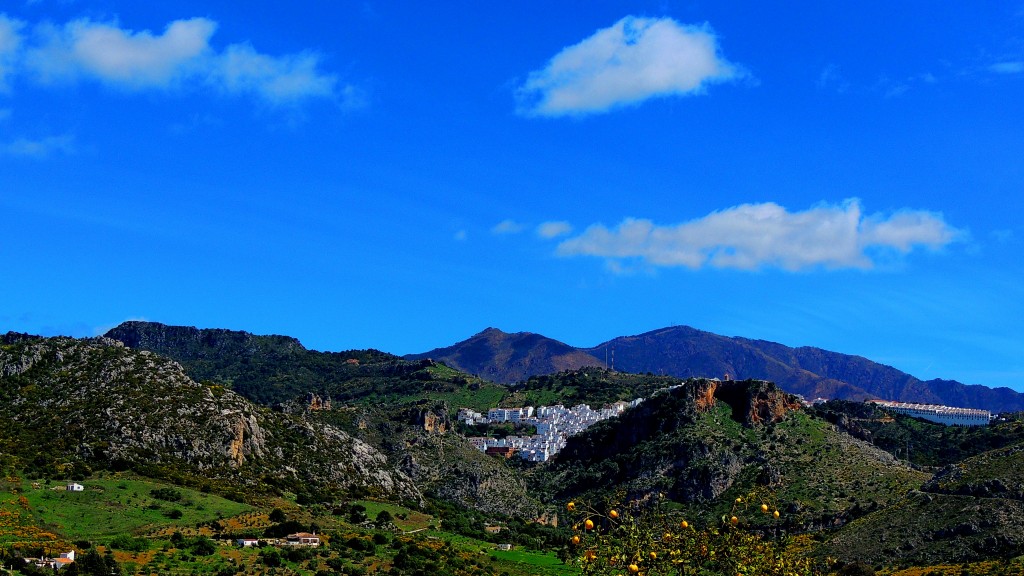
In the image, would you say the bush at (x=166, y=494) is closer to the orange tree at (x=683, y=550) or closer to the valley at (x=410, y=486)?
the valley at (x=410, y=486)

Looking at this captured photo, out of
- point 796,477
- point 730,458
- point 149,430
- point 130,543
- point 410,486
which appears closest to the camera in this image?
point 130,543

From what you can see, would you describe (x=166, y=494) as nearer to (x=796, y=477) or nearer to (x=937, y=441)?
(x=796, y=477)

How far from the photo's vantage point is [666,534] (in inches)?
1096

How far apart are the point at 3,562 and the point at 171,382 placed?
53.1 metres

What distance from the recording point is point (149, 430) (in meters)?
99.4

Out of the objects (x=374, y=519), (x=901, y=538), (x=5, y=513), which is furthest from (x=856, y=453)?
(x=5, y=513)

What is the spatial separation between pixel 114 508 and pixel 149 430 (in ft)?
71.7

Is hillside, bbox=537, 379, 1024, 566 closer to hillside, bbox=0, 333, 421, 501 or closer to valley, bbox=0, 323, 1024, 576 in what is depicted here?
valley, bbox=0, 323, 1024, 576

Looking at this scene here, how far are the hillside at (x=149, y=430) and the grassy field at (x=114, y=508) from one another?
4.92 meters

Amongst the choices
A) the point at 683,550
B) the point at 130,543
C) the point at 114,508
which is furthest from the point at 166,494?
the point at 683,550

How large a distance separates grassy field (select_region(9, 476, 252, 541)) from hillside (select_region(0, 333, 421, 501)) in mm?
4924

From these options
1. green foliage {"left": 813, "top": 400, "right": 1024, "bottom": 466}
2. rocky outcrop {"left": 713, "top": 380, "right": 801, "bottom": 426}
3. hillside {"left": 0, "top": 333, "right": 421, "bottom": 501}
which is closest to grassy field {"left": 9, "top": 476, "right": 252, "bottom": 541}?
hillside {"left": 0, "top": 333, "right": 421, "bottom": 501}

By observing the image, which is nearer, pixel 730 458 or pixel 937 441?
pixel 730 458

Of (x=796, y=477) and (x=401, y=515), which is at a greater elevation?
(x=796, y=477)
